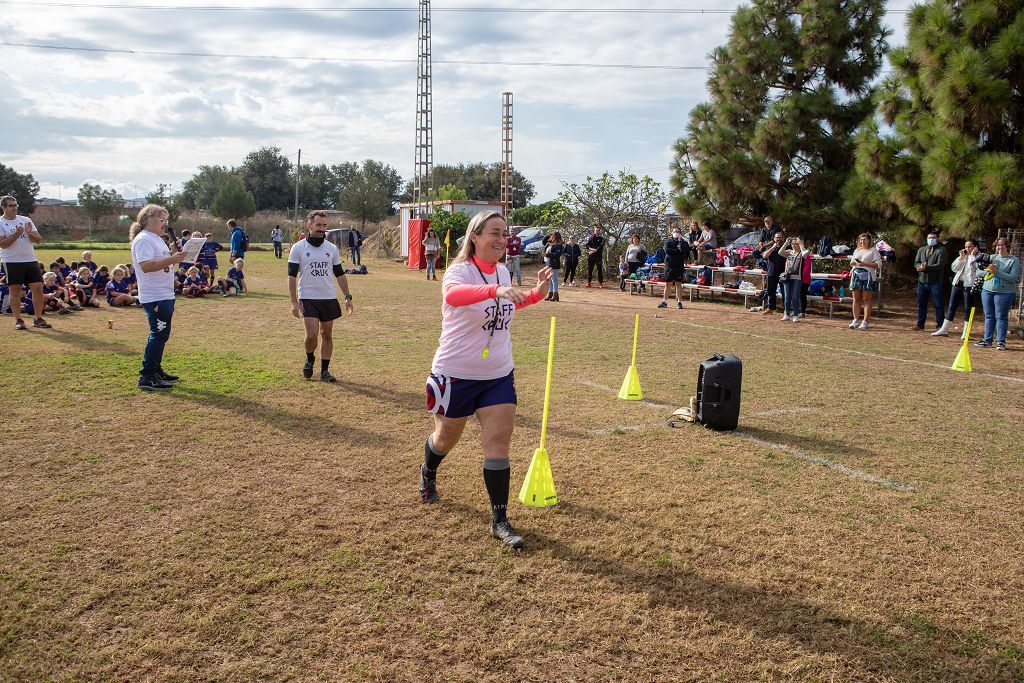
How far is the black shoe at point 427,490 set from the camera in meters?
5.12

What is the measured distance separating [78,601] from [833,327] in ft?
48.8

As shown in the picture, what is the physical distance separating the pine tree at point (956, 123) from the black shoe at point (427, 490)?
1348cm

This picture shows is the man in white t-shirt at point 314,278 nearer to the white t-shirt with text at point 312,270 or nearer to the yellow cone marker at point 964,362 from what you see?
the white t-shirt with text at point 312,270

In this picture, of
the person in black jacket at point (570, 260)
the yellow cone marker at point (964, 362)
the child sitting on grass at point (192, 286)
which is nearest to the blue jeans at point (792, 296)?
the yellow cone marker at point (964, 362)

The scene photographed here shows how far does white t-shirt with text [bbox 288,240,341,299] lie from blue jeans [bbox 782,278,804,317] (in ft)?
37.6

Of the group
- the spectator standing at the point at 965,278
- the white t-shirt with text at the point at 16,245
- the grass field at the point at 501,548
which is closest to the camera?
the grass field at the point at 501,548

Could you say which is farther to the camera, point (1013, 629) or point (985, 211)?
point (985, 211)

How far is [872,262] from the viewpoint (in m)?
15.2

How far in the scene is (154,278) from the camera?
8.09 m

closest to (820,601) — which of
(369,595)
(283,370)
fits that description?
(369,595)

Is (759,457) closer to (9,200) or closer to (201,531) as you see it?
(201,531)

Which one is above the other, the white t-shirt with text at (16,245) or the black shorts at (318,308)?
the white t-shirt with text at (16,245)

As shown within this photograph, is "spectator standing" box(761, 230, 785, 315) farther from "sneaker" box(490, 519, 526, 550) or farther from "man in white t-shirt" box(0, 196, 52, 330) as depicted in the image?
"man in white t-shirt" box(0, 196, 52, 330)

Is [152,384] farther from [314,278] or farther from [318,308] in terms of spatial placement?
[314,278]
